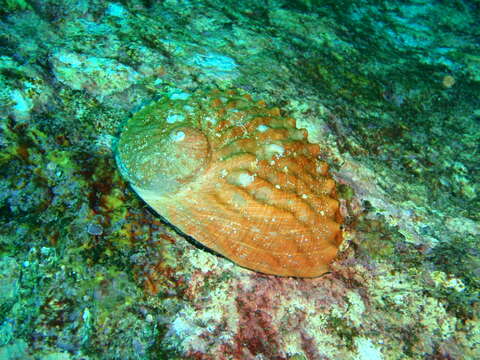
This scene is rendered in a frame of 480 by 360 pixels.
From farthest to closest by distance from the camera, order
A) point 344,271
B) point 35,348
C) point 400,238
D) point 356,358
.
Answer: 1. point 400,238
2. point 344,271
3. point 356,358
4. point 35,348

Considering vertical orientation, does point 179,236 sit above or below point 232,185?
below

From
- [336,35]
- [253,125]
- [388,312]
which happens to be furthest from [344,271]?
[336,35]

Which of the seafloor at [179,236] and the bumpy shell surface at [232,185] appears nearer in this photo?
the seafloor at [179,236]

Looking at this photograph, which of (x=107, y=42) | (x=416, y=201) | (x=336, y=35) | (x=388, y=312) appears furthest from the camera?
(x=336, y=35)

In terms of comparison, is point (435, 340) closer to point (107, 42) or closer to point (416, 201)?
point (416, 201)
